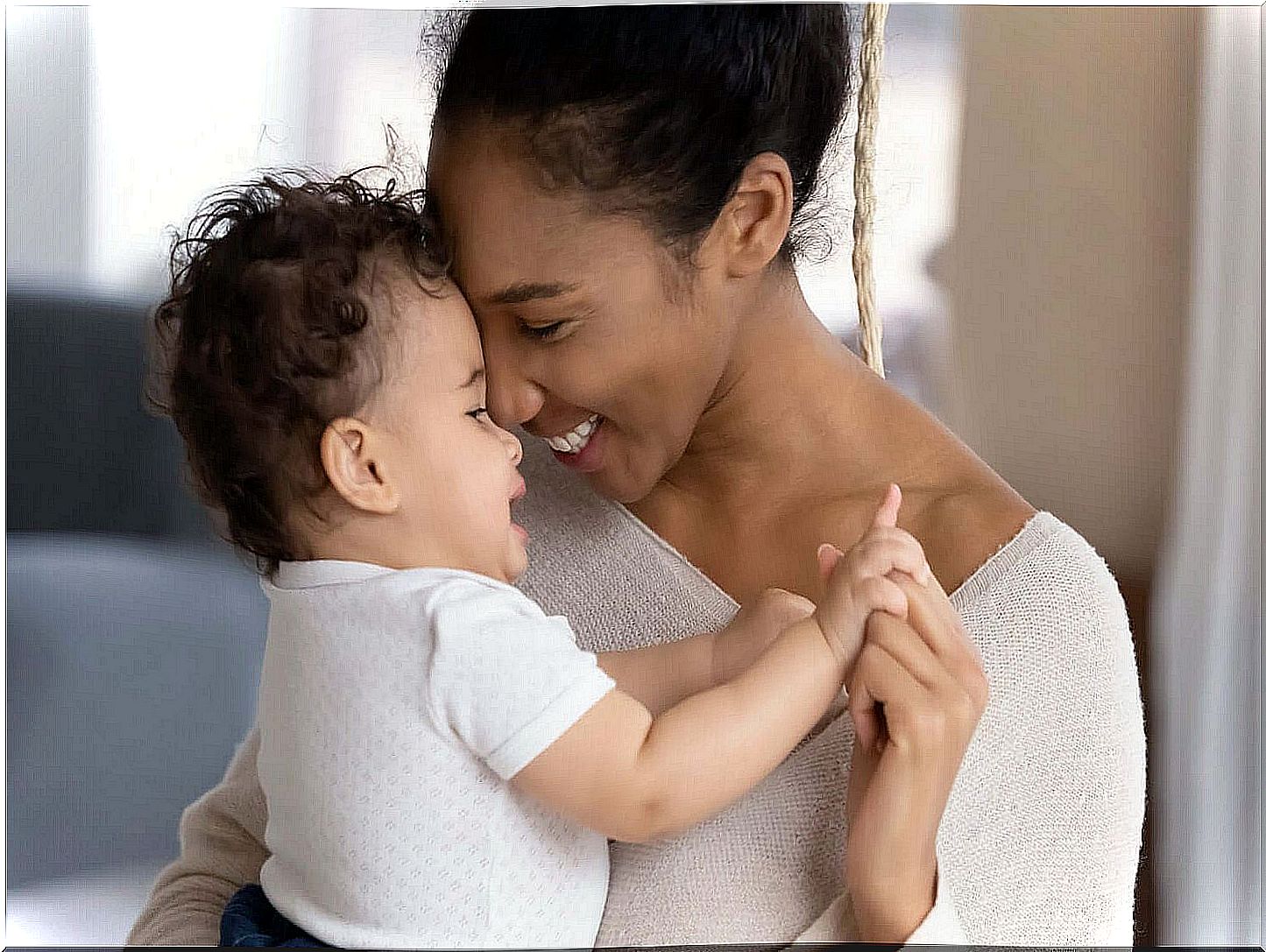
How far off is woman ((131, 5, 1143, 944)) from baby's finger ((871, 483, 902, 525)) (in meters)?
0.05

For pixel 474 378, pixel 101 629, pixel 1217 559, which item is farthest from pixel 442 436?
pixel 1217 559

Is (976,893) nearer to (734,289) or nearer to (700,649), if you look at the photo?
(700,649)

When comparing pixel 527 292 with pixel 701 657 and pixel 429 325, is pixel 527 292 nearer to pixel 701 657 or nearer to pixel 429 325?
pixel 429 325

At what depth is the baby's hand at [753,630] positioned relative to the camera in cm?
95

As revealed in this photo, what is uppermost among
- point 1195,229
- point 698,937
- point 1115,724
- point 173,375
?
point 1195,229

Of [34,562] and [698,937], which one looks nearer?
[698,937]

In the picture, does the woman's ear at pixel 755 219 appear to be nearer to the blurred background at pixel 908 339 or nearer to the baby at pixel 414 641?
the blurred background at pixel 908 339

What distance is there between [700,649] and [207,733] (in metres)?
0.38

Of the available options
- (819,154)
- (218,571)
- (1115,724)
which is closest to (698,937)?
(1115,724)

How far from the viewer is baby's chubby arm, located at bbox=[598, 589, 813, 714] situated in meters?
0.95

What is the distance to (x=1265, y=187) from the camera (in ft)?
3.41

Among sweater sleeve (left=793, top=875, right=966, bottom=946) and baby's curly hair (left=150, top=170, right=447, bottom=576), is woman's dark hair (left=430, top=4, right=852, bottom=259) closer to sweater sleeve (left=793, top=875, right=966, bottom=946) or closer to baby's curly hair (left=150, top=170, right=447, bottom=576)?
baby's curly hair (left=150, top=170, right=447, bottom=576)

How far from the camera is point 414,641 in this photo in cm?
87

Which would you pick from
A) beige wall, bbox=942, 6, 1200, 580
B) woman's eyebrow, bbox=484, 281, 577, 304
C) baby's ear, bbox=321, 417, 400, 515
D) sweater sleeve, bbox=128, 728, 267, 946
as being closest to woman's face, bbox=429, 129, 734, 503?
woman's eyebrow, bbox=484, 281, 577, 304
